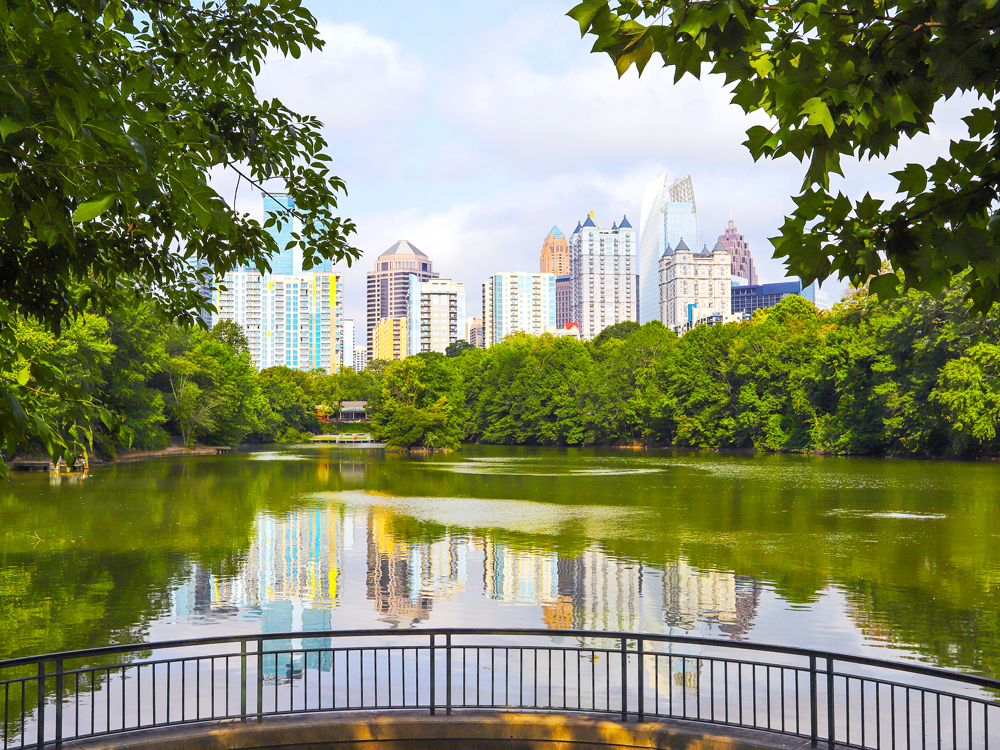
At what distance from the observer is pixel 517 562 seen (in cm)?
2303

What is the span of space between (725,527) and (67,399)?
26031 millimetres

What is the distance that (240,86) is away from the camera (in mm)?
8547

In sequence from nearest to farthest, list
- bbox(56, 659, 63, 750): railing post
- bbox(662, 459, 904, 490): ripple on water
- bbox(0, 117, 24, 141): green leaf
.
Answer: bbox(0, 117, 24, 141): green leaf
bbox(56, 659, 63, 750): railing post
bbox(662, 459, 904, 490): ripple on water

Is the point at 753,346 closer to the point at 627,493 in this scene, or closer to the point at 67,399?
the point at 627,493

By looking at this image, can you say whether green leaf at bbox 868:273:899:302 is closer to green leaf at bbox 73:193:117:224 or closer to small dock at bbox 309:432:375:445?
green leaf at bbox 73:193:117:224

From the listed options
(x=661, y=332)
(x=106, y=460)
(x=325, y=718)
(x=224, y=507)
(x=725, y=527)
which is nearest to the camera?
(x=325, y=718)

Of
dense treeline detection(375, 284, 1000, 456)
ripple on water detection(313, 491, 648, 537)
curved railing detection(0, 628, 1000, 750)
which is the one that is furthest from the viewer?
dense treeline detection(375, 284, 1000, 456)

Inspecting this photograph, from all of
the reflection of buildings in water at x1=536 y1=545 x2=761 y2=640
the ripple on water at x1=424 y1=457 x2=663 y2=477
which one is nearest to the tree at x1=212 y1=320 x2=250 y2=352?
the ripple on water at x1=424 y1=457 x2=663 y2=477

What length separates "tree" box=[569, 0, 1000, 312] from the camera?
3.74 metres

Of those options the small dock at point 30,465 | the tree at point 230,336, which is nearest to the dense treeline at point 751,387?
the tree at point 230,336

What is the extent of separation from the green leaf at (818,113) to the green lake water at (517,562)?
11.7 meters

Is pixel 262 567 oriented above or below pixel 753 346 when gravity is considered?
below

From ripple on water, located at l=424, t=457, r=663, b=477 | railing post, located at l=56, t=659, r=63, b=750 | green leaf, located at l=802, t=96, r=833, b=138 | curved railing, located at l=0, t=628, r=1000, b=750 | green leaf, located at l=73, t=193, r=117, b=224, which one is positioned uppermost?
green leaf, located at l=802, t=96, r=833, b=138

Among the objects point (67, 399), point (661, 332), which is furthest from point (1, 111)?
point (661, 332)
